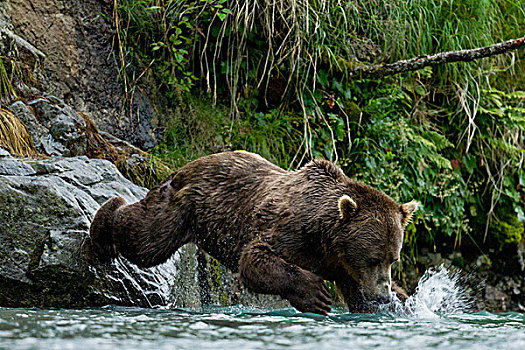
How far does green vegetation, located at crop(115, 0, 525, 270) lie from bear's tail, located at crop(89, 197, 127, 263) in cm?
227

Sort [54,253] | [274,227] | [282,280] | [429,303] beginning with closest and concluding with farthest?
[282,280] → [54,253] → [274,227] → [429,303]

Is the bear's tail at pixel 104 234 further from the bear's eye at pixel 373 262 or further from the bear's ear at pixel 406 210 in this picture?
the bear's ear at pixel 406 210

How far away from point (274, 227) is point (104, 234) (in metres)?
1.15

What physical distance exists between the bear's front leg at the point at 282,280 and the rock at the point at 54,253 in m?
0.83

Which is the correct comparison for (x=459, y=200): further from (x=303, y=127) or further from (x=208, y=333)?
(x=208, y=333)

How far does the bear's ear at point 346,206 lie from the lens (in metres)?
4.42

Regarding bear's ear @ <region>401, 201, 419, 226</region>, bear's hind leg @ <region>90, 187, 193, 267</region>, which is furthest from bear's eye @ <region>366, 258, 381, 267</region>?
bear's hind leg @ <region>90, 187, 193, 267</region>

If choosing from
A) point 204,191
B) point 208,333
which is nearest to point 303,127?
point 204,191

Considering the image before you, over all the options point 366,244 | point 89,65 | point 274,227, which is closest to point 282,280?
point 274,227

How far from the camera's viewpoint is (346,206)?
4.44 meters

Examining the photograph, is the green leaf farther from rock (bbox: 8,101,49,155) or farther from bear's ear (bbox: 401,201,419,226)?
bear's ear (bbox: 401,201,419,226)

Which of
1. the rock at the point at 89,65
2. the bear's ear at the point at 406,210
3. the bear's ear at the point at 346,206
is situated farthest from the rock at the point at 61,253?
the rock at the point at 89,65

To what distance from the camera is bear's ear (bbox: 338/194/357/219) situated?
4.42 meters

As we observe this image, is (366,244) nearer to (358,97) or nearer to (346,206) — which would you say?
(346,206)
